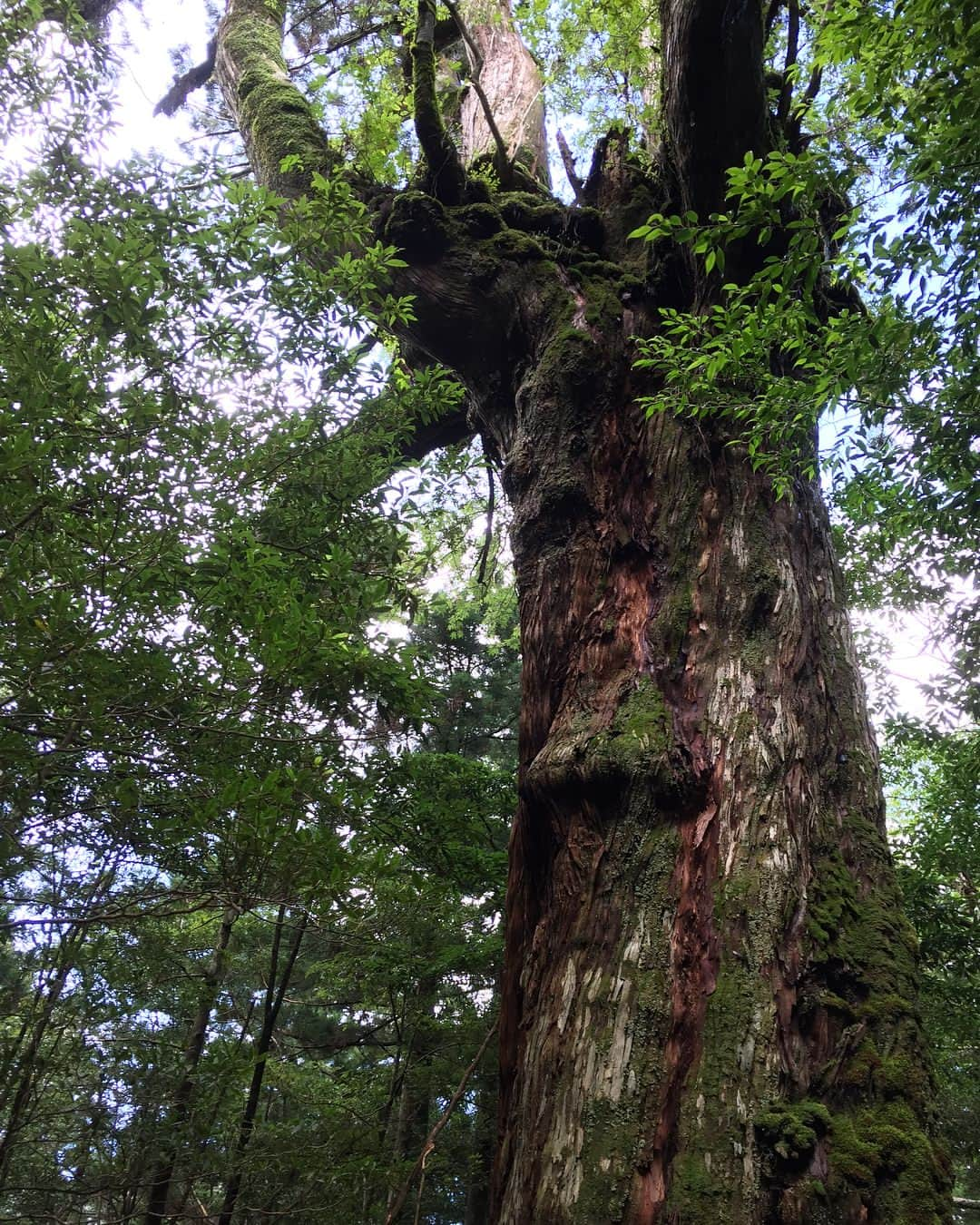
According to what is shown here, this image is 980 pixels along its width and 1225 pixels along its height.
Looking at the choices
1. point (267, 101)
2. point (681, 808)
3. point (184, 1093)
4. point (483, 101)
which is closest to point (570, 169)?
point (483, 101)

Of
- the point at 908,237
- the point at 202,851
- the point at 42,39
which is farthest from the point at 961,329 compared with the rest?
the point at 42,39

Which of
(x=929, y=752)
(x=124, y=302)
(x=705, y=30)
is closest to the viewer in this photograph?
(x=124, y=302)

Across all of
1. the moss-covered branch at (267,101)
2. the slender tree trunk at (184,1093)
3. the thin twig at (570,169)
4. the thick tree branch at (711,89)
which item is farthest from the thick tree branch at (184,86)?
the slender tree trunk at (184,1093)

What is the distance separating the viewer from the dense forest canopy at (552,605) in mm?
2043

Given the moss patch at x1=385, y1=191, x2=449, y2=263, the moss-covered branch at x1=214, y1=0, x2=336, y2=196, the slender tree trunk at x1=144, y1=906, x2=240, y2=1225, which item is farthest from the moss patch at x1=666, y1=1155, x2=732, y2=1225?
the moss-covered branch at x1=214, y1=0, x2=336, y2=196

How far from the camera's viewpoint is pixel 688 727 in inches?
105

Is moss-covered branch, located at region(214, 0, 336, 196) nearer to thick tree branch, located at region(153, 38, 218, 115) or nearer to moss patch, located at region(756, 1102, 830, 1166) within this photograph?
thick tree branch, located at region(153, 38, 218, 115)

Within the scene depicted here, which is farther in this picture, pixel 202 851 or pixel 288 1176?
pixel 288 1176

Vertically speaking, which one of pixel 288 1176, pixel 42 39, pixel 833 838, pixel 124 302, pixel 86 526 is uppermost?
pixel 42 39

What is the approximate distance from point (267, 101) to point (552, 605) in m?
4.85

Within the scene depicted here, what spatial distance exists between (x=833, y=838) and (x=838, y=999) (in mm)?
515

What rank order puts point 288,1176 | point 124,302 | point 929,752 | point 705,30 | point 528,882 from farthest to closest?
point 929,752 < point 288,1176 < point 705,30 < point 528,882 < point 124,302

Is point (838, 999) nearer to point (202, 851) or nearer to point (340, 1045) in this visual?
point (202, 851)

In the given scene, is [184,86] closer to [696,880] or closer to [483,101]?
[483,101]
